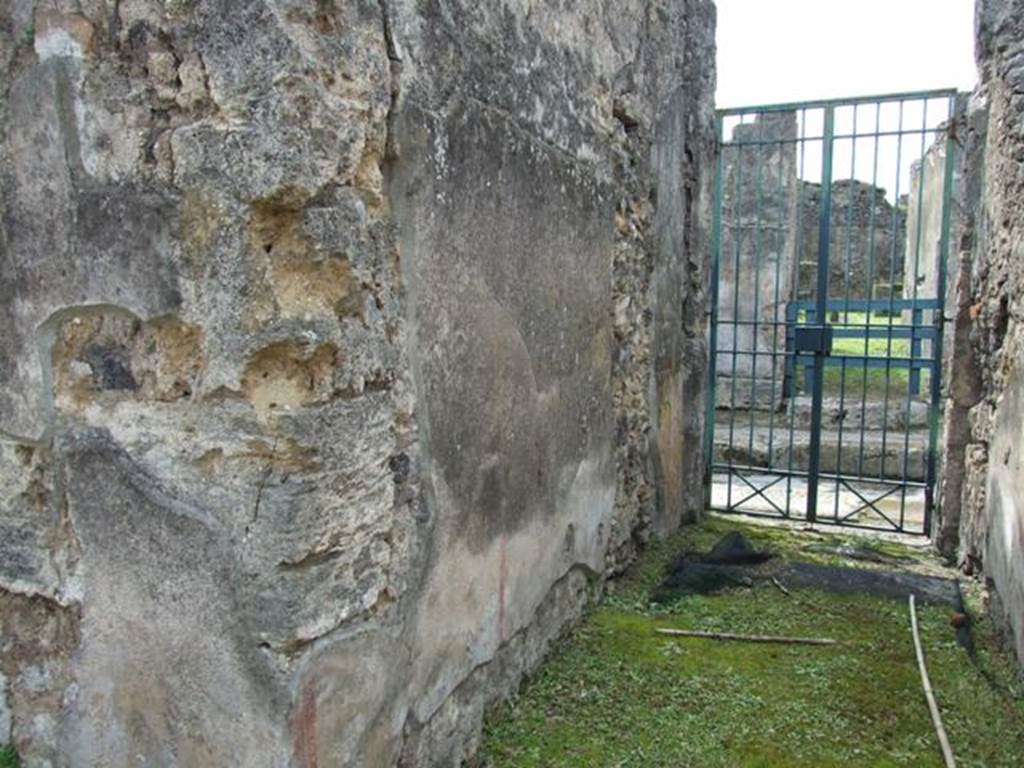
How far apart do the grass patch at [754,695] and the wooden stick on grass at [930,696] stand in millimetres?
32

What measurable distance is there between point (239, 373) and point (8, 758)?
1157 mm

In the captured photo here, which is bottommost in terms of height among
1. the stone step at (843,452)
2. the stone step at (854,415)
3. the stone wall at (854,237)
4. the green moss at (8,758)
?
the stone step at (843,452)

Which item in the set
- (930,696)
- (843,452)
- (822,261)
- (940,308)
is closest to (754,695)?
(930,696)

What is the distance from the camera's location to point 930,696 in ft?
9.39

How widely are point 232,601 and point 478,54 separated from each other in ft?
5.00

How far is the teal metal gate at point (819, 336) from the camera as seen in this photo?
497 cm

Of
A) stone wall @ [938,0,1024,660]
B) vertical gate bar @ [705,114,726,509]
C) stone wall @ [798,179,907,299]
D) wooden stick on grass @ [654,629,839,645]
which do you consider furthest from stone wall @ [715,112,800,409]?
wooden stick on grass @ [654,629,839,645]

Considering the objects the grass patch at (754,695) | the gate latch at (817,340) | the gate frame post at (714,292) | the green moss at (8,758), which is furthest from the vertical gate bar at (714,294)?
the green moss at (8,758)

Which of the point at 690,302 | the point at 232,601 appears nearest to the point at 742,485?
the point at 690,302

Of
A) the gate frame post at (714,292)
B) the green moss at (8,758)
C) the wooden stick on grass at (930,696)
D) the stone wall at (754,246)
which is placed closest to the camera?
the green moss at (8,758)

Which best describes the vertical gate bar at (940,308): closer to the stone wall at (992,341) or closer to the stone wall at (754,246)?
the stone wall at (992,341)

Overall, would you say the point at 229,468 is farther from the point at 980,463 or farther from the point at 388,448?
the point at 980,463

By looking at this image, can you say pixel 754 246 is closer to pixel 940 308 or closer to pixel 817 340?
pixel 817 340

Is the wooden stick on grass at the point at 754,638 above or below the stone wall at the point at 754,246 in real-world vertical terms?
below
